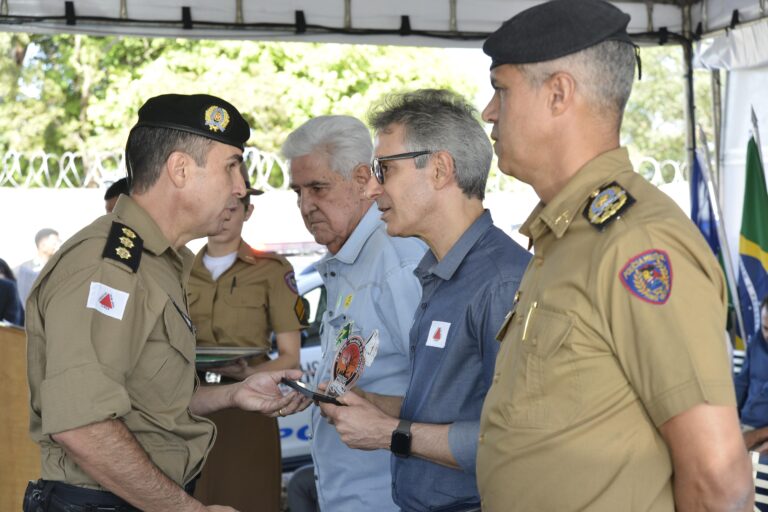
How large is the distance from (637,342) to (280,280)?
10.4 ft

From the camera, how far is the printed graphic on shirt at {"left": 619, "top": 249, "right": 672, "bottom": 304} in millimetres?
1375

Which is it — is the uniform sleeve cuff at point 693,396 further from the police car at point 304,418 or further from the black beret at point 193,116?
the police car at point 304,418

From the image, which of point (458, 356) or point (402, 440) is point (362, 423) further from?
point (458, 356)

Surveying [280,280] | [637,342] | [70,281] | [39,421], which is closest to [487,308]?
[637,342]

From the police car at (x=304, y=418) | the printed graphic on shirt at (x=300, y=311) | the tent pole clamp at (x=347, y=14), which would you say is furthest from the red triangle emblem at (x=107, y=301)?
the police car at (x=304, y=418)

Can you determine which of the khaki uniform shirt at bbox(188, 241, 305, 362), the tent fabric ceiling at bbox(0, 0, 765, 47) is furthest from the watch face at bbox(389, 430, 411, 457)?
the tent fabric ceiling at bbox(0, 0, 765, 47)

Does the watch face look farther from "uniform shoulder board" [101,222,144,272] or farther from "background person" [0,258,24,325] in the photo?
"background person" [0,258,24,325]

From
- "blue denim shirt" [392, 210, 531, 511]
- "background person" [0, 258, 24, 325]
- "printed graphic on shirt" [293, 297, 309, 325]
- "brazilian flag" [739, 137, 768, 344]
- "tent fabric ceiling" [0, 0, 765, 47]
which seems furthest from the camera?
"background person" [0, 258, 24, 325]

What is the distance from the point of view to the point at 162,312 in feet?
7.47

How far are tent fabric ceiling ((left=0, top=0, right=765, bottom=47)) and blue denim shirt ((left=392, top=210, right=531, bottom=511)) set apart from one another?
3025mm

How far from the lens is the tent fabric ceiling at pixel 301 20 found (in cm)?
475

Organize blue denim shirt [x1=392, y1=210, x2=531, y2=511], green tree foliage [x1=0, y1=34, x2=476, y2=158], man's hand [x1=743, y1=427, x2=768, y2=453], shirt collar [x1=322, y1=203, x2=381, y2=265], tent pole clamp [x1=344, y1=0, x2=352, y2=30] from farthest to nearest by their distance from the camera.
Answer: green tree foliage [x1=0, y1=34, x2=476, y2=158]
tent pole clamp [x1=344, y1=0, x2=352, y2=30]
man's hand [x1=743, y1=427, x2=768, y2=453]
shirt collar [x1=322, y1=203, x2=381, y2=265]
blue denim shirt [x1=392, y1=210, x2=531, y2=511]

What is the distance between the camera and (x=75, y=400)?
2027mm

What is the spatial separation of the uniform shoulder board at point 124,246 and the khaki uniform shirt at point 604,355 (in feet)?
3.42
